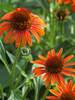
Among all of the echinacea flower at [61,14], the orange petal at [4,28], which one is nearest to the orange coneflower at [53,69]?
the orange petal at [4,28]

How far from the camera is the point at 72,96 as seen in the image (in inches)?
35.6

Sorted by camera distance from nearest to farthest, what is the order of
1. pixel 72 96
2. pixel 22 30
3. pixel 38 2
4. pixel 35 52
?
pixel 72 96 < pixel 22 30 < pixel 35 52 < pixel 38 2

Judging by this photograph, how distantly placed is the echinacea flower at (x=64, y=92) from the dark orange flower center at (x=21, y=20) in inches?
7.4

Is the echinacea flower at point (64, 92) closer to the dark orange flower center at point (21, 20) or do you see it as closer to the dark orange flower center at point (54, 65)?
the dark orange flower center at point (54, 65)

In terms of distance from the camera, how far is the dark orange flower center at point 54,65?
3.19 ft

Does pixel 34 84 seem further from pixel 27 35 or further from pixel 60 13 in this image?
pixel 60 13

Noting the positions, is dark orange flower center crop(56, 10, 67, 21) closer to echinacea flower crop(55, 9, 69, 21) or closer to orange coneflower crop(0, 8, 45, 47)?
echinacea flower crop(55, 9, 69, 21)

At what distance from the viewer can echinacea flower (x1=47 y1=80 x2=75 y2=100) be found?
906mm

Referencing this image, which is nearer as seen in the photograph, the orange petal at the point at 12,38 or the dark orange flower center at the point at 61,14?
the orange petal at the point at 12,38

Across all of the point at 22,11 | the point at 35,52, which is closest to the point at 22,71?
the point at 22,11

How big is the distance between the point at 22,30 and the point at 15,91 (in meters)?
0.16

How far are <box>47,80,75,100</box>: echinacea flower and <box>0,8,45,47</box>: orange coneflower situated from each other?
5.7 inches

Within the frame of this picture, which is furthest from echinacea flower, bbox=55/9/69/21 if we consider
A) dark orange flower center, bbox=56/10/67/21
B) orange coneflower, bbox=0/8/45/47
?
orange coneflower, bbox=0/8/45/47

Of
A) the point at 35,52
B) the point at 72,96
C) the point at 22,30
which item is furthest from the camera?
the point at 35,52
